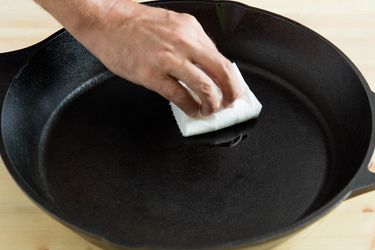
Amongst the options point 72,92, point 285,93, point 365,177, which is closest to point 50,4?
point 72,92

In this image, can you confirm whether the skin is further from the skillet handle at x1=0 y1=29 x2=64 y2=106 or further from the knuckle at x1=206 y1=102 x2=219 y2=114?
the skillet handle at x1=0 y1=29 x2=64 y2=106

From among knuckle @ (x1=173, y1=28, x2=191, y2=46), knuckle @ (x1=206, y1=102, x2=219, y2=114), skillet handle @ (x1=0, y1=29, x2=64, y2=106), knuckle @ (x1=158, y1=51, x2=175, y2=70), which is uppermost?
knuckle @ (x1=173, y1=28, x2=191, y2=46)

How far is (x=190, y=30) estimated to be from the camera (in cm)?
89

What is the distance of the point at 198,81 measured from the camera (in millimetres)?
860

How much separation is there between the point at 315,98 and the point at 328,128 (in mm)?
78

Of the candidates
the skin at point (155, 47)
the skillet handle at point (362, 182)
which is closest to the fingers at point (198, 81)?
the skin at point (155, 47)

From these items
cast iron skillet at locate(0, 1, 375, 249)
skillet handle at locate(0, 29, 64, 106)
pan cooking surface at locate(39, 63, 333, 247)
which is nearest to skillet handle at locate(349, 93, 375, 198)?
cast iron skillet at locate(0, 1, 375, 249)

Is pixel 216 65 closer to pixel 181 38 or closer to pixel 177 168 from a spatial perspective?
pixel 181 38

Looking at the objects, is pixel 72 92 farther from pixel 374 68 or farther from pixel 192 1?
pixel 374 68

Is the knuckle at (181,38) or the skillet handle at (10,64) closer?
the knuckle at (181,38)

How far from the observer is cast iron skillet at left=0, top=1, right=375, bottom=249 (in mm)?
856

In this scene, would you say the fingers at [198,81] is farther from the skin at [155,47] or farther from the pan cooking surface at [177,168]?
the pan cooking surface at [177,168]

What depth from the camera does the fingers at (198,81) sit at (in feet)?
2.82

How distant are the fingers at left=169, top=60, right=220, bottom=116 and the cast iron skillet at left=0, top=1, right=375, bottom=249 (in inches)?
4.7
